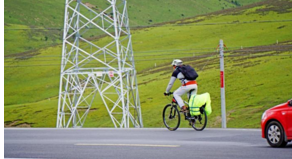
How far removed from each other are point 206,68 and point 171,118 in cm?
7502

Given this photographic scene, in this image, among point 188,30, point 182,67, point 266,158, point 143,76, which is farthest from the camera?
point 188,30

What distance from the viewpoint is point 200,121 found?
22875 mm

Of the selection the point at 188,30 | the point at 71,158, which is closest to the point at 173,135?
the point at 71,158

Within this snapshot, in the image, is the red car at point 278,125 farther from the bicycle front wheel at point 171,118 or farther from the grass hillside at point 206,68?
the grass hillside at point 206,68

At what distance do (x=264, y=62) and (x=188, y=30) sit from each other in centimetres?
6119

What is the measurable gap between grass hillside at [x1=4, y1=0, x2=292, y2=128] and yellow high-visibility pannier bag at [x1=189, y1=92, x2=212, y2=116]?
1411 inches

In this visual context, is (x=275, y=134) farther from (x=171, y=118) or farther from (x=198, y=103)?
(x=171, y=118)

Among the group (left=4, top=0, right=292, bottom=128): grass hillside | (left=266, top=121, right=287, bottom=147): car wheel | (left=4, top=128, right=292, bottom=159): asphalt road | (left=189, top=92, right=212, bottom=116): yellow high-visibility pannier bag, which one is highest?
(left=4, top=0, right=292, bottom=128): grass hillside

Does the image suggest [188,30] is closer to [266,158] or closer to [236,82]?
[236,82]

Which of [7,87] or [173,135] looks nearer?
[173,135]

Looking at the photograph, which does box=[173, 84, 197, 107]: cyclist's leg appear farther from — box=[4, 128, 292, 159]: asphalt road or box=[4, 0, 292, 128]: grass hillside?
box=[4, 0, 292, 128]: grass hillside

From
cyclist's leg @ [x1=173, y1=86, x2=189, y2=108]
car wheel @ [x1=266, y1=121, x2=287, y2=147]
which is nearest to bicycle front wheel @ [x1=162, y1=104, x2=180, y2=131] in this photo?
cyclist's leg @ [x1=173, y1=86, x2=189, y2=108]

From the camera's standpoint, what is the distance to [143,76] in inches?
4267

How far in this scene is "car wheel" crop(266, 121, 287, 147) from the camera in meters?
16.9
